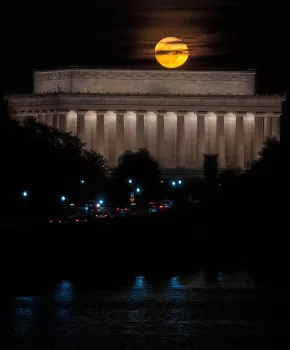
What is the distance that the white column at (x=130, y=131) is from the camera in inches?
6836

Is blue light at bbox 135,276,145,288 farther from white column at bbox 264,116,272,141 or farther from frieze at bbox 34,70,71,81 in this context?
white column at bbox 264,116,272,141

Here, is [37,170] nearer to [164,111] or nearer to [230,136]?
[164,111]

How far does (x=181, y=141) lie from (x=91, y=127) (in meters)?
9.97

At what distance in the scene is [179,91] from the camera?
173875 mm

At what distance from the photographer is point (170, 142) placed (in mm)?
175125

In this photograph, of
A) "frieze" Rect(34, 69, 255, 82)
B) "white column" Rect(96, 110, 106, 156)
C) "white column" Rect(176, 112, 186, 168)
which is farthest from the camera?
"white column" Rect(176, 112, 186, 168)

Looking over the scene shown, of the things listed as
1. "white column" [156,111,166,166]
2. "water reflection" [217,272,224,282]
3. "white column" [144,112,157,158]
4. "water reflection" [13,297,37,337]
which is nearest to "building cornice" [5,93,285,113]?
"white column" [144,112,157,158]

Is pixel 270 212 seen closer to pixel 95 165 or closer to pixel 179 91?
pixel 95 165

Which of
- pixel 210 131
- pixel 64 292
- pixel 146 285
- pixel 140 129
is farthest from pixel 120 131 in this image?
pixel 64 292

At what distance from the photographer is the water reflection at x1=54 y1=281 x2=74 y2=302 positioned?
52062mm

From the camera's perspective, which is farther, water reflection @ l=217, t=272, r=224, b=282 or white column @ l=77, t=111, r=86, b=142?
white column @ l=77, t=111, r=86, b=142

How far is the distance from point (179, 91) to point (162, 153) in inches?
280

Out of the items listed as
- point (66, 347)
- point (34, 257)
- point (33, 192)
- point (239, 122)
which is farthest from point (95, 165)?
point (66, 347)

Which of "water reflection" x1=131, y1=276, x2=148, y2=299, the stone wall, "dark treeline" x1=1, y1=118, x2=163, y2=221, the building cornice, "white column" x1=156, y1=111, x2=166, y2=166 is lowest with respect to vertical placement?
"water reflection" x1=131, y1=276, x2=148, y2=299
